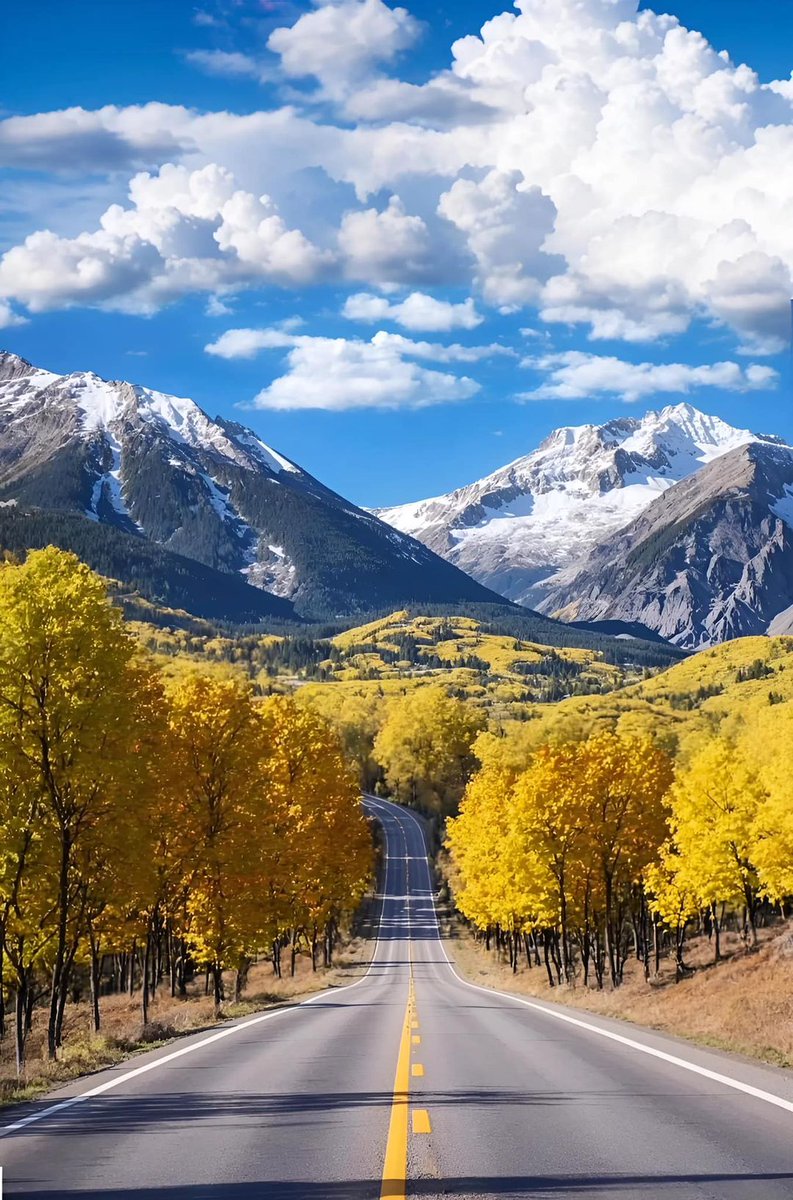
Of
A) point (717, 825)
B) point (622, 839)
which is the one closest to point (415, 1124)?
point (622, 839)

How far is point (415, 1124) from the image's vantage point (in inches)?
455

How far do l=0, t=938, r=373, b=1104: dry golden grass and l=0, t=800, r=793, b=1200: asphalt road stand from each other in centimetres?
87

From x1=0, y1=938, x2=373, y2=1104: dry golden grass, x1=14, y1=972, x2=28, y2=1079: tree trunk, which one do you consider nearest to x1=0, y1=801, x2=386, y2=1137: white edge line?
x1=0, y1=938, x2=373, y2=1104: dry golden grass

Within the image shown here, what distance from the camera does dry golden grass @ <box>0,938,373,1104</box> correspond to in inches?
701

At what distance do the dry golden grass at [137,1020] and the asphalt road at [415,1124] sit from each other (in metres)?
0.87

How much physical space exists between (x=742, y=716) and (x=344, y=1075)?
18066 centimetres

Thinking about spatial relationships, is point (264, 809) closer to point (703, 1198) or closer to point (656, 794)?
point (656, 794)

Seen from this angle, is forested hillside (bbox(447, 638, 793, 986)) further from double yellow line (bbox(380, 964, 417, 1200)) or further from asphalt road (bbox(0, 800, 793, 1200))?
double yellow line (bbox(380, 964, 417, 1200))

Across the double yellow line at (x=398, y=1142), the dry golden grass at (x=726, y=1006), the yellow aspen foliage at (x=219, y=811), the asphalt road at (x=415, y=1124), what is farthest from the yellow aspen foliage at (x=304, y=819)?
the double yellow line at (x=398, y=1142)

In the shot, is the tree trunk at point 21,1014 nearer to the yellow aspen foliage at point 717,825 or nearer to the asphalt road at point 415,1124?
the asphalt road at point 415,1124

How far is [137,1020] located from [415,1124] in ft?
107

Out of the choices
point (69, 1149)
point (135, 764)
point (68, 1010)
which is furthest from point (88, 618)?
point (68, 1010)

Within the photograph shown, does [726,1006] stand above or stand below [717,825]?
below

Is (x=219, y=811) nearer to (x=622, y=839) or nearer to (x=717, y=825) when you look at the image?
(x=622, y=839)
